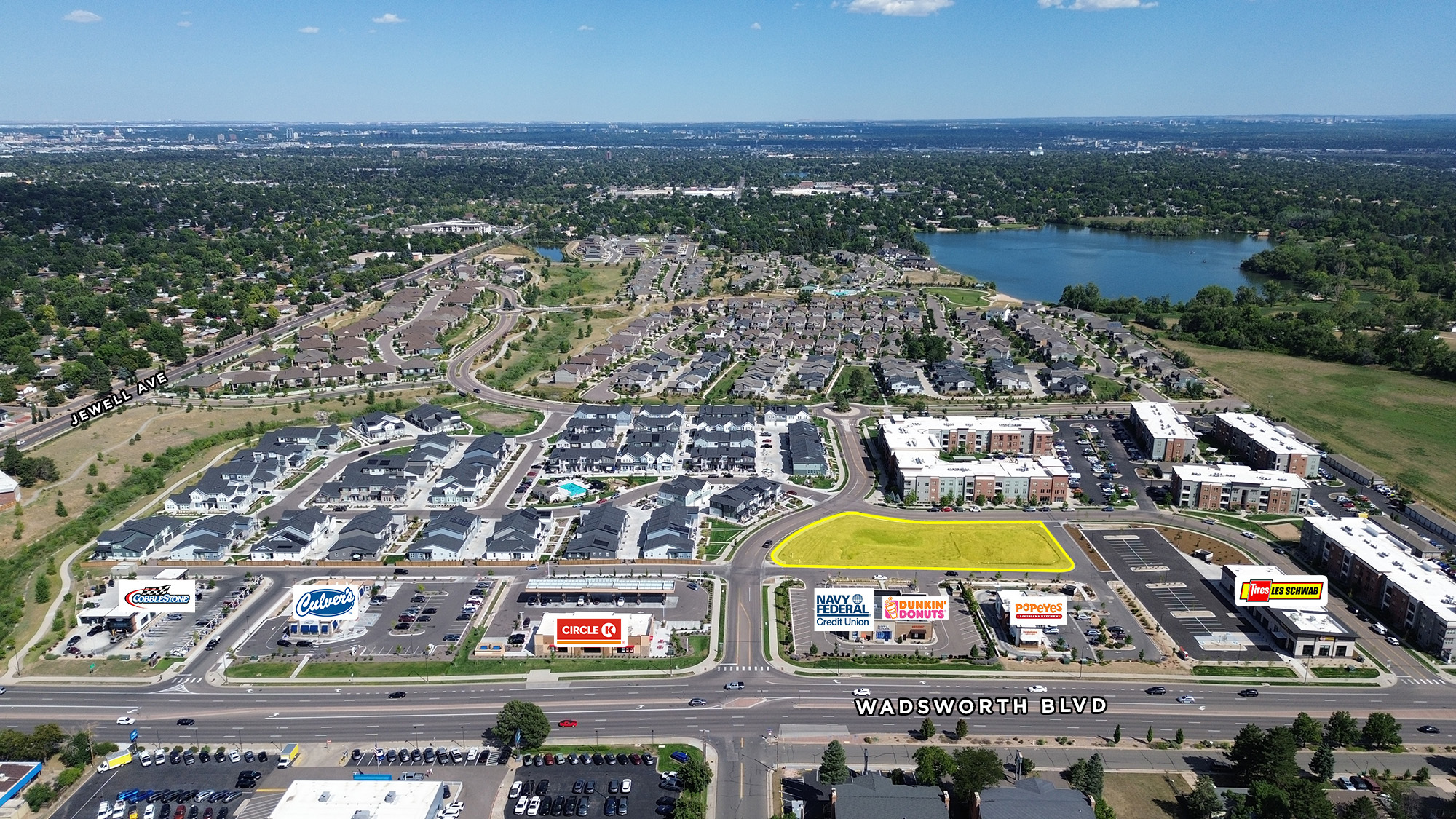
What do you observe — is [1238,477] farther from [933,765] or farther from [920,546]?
[933,765]

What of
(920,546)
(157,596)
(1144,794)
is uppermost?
(157,596)

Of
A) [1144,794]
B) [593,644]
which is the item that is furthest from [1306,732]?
[593,644]

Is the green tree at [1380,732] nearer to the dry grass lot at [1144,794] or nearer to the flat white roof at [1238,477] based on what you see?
the dry grass lot at [1144,794]

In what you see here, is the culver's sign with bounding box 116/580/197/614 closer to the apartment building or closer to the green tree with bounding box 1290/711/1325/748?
the green tree with bounding box 1290/711/1325/748

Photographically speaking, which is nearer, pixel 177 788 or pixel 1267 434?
pixel 177 788

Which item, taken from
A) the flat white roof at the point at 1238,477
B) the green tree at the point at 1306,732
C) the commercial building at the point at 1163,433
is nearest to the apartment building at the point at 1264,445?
the flat white roof at the point at 1238,477

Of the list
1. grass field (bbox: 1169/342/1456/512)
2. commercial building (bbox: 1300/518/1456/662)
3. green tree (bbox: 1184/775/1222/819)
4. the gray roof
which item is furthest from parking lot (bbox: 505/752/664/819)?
grass field (bbox: 1169/342/1456/512)

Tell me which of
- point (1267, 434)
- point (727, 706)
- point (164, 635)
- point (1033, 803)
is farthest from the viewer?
point (1267, 434)
